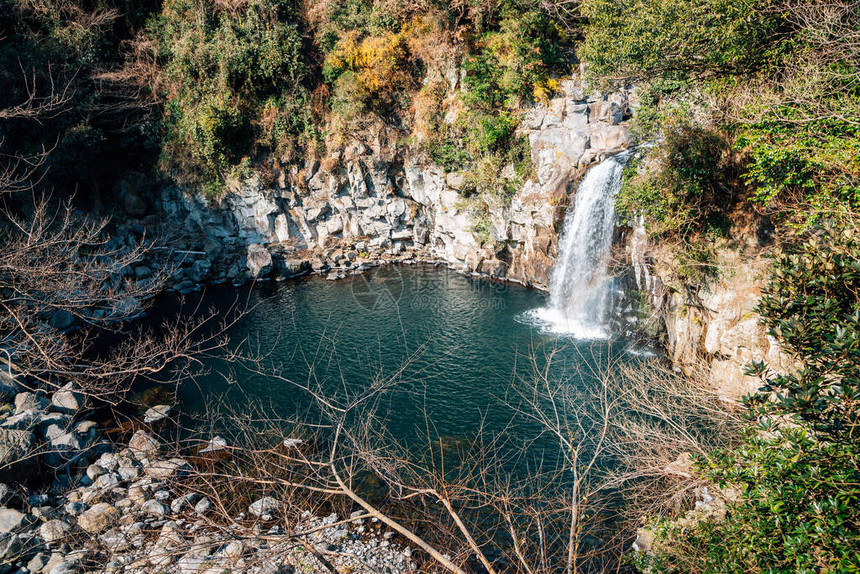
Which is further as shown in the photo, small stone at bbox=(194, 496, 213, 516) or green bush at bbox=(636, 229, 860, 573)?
small stone at bbox=(194, 496, 213, 516)

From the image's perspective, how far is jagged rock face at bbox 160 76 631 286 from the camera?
792 inches

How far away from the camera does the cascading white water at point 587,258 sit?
15.4m

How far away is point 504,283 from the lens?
20109 millimetres

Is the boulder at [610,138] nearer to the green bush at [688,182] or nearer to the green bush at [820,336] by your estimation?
the green bush at [688,182]

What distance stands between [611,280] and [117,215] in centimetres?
2108

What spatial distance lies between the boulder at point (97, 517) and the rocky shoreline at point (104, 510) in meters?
0.02

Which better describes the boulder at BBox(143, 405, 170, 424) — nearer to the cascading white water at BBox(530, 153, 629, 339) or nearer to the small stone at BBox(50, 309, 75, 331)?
the small stone at BBox(50, 309, 75, 331)

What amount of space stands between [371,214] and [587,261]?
1080cm

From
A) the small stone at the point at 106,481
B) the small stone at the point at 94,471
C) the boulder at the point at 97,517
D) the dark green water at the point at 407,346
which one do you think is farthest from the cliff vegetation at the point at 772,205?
the small stone at the point at 94,471

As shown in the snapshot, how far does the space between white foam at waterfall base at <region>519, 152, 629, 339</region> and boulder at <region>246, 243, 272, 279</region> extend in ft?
40.1

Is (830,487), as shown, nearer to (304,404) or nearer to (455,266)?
(304,404)

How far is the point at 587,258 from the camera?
639 inches

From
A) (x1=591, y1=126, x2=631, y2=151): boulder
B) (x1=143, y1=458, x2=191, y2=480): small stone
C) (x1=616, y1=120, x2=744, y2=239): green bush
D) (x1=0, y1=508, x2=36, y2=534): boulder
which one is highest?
(x1=591, y1=126, x2=631, y2=151): boulder

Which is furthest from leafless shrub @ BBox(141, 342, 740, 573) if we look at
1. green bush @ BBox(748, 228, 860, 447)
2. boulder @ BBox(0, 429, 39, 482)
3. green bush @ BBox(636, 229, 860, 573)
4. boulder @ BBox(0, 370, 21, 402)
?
boulder @ BBox(0, 370, 21, 402)
